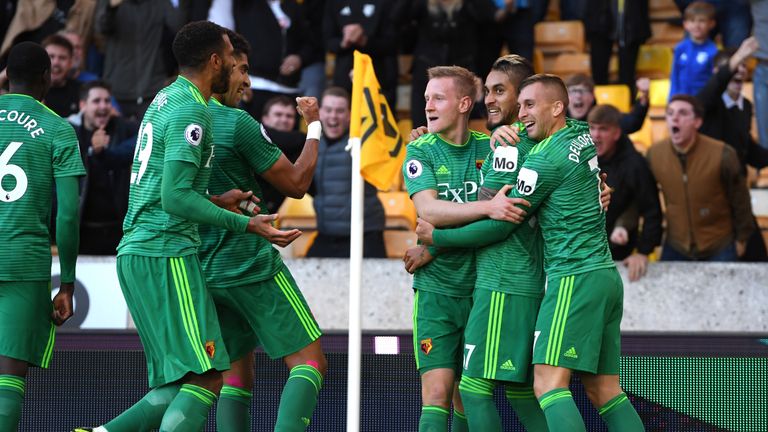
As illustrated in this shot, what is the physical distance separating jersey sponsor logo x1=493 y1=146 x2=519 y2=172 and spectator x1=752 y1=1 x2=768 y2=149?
245 inches

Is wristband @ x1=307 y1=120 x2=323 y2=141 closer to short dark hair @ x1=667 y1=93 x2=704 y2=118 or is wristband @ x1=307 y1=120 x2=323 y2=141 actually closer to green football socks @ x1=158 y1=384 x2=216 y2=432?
green football socks @ x1=158 y1=384 x2=216 y2=432

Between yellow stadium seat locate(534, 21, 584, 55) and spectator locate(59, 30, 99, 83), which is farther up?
yellow stadium seat locate(534, 21, 584, 55)

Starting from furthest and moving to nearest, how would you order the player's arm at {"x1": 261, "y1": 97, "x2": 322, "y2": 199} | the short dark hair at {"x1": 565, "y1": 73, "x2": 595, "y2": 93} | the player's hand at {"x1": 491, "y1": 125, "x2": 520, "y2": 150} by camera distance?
1. the short dark hair at {"x1": 565, "y1": 73, "x2": 595, "y2": 93}
2. the player's arm at {"x1": 261, "y1": 97, "x2": 322, "y2": 199}
3. the player's hand at {"x1": 491, "y1": 125, "x2": 520, "y2": 150}

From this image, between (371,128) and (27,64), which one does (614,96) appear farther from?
(27,64)

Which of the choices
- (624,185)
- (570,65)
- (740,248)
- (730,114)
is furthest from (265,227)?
(570,65)

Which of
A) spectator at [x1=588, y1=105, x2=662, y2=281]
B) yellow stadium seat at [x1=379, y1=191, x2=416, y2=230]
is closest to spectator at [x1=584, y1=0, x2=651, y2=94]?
yellow stadium seat at [x1=379, y1=191, x2=416, y2=230]

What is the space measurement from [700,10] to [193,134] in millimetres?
7071

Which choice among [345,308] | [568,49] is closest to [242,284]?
[345,308]

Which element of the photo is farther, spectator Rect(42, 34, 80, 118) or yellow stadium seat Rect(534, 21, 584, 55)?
yellow stadium seat Rect(534, 21, 584, 55)

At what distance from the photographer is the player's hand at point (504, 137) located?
580 centimetres

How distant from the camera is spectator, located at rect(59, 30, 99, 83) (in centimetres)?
1139

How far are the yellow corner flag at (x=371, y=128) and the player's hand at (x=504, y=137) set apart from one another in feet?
3.00

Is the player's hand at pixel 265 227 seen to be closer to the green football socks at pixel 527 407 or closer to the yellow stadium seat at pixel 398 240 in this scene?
the green football socks at pixel 527 407

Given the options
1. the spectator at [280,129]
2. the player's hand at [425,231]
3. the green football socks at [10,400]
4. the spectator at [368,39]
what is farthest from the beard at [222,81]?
the spectator at [368,39]
